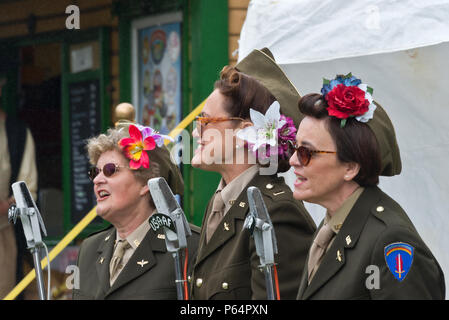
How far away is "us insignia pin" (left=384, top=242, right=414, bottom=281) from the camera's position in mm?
3090

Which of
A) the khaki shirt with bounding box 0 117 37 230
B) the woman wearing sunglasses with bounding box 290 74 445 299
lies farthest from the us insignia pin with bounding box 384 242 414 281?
the khaki shirt with bounding box 0 117 37 230

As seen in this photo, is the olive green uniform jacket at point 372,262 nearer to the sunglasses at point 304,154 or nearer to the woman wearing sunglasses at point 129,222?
the sunglasses at point 304,154

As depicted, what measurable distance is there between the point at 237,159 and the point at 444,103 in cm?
186

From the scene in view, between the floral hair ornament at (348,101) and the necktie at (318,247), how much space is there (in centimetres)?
42

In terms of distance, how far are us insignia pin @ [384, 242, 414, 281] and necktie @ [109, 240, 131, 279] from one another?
1.66 m

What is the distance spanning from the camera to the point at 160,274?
4230 millimetres

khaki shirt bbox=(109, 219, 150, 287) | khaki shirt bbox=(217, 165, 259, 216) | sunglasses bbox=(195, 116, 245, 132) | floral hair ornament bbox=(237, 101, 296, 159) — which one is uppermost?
sunglasses bbox=(195, 116, 245, 132)

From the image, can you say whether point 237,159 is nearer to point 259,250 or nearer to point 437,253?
point 259,250

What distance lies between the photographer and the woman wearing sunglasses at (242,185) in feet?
12.3

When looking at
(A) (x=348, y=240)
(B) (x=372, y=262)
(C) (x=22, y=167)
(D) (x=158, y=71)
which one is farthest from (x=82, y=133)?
(B) (x=372, y=262)

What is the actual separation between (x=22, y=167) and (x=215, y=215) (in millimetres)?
4688

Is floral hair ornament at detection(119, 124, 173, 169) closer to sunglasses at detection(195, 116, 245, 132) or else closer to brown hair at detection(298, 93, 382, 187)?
sunglasses at detection(195, 116, 245, 132)

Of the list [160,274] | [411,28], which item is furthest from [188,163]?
[160,274]

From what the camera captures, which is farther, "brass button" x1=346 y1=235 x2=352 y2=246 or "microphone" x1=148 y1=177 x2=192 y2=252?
"microphone" x1=148 y1=177 x2=192 y2=252
